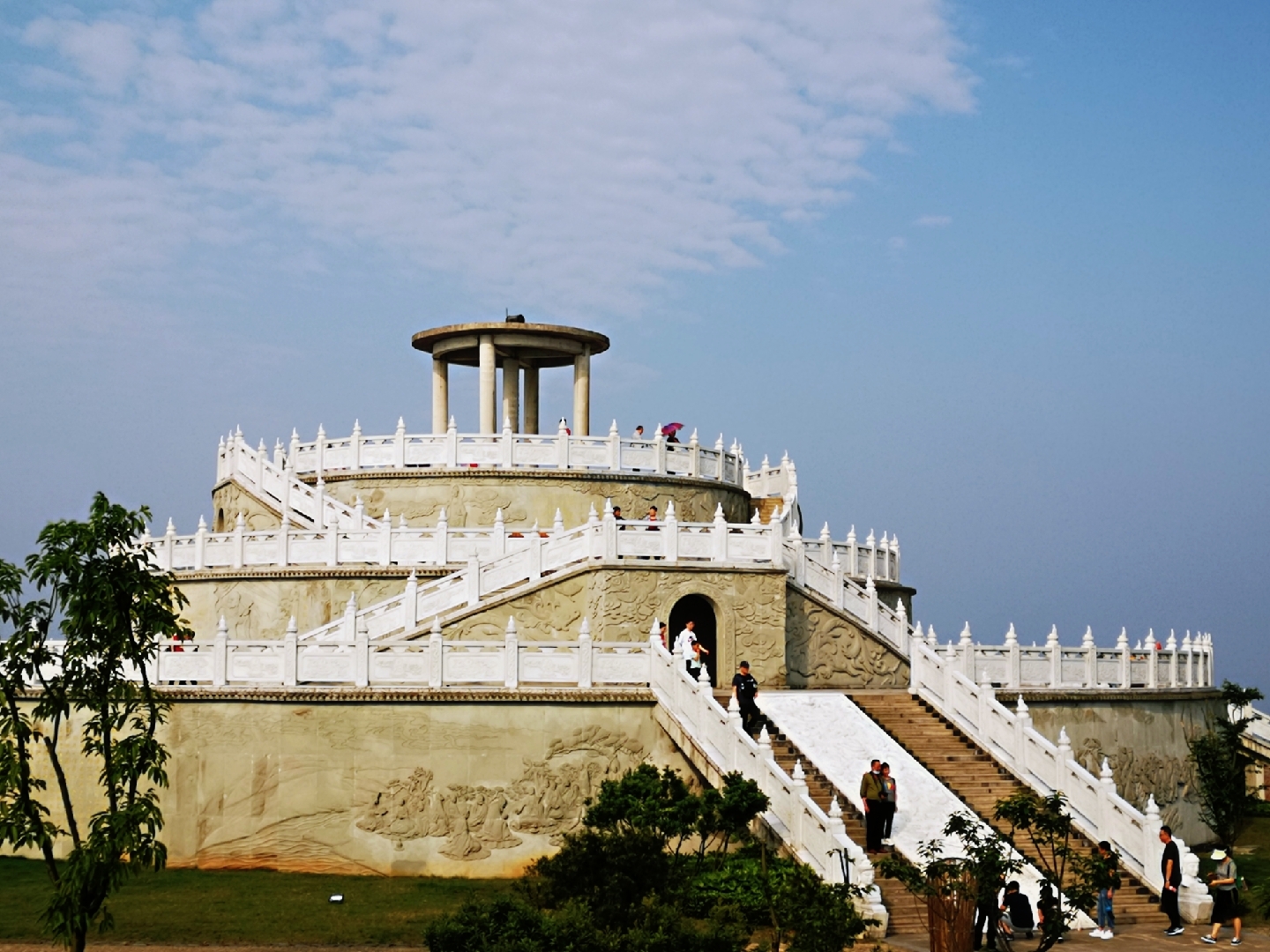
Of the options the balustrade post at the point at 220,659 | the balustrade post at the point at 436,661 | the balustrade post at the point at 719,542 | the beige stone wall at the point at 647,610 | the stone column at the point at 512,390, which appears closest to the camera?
the balustrade post at the point at 436,661

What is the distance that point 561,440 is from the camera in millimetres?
36969

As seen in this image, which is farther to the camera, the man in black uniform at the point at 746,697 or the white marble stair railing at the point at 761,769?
the man in black uniform at the point at 746,697

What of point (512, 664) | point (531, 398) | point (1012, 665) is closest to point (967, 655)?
point (1012, 665)

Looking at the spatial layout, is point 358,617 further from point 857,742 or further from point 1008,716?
point 1008,716

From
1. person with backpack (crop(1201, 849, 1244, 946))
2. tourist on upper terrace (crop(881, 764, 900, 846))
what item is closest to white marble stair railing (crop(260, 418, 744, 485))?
tourist on upper terrace (crop(881, 764, 900, 846))

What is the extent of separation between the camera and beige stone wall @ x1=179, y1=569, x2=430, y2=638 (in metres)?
32.9

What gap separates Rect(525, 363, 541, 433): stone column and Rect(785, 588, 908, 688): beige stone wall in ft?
48.5

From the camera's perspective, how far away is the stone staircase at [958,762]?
22578 millimetres

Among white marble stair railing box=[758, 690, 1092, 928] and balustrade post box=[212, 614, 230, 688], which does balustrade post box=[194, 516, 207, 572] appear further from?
white marble stair railing box=[758, 690, 1092, 928]

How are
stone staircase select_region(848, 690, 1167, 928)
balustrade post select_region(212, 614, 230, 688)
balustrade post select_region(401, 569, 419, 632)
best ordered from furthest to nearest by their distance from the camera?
balustrade post select_region(401, 569, 419, 632)
balustrade post select_region(212, 614, 230, 688)
stone staircase select_region(848, 690, 1167, 928)

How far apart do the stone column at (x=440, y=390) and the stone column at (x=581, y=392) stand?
3462mm

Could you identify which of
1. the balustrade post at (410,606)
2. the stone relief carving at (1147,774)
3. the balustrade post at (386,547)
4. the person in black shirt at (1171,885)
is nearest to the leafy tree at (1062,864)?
the person in black shirt at (1171,885)

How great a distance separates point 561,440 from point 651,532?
830cm

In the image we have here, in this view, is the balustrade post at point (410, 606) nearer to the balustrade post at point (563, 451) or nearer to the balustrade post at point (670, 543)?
the balustrade post at point (670, 543)
